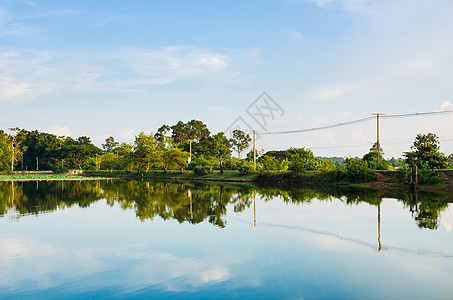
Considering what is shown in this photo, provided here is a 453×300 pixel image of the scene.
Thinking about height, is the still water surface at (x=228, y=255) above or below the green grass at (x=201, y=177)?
above

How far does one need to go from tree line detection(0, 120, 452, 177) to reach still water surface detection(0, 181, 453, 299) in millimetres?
19479

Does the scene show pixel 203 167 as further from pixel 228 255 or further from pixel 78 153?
pixel 78 153

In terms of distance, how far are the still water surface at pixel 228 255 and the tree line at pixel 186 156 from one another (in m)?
19.5

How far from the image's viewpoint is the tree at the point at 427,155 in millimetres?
28750

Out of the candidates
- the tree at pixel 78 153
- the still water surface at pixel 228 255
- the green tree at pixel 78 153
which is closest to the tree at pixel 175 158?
the green tree at pixel 78 153

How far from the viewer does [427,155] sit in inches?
1168

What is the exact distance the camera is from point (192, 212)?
14.9m

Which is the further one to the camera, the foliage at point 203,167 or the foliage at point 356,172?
the foliage at point 203,167

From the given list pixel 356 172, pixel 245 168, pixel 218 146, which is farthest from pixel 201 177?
pixel 356 172

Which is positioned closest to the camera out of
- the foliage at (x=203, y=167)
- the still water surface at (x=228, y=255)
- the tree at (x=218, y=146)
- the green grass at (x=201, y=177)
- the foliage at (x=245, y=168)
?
the still water surface at (x=228, y=255)

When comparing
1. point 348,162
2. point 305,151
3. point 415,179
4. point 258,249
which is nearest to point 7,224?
point 258,249

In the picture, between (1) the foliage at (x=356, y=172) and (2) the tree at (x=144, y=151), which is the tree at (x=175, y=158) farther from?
(1) the foliage at (x=356, y=172)

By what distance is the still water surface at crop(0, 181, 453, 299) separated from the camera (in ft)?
19.3

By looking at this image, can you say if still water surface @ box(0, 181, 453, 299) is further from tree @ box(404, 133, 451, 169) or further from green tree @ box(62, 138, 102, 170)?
green tree @ box(62, 138, 102, 170)
